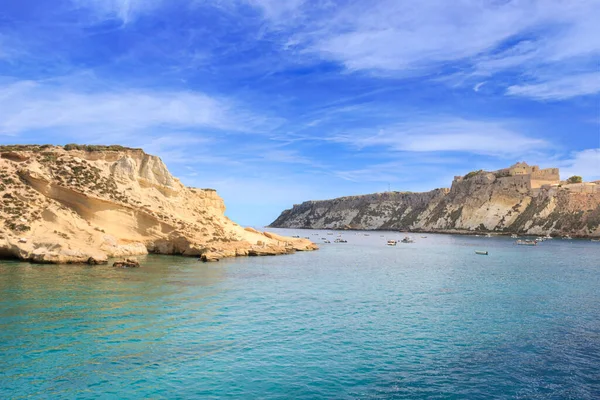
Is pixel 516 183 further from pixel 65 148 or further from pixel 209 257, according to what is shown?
pixel 65 148

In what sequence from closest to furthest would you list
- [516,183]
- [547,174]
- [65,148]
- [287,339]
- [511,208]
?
[287,339] < [65,148] < [511,208] < [516,183] < [547,174]

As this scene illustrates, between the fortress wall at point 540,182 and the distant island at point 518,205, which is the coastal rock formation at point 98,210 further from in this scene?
the fortress wall at point 540,182

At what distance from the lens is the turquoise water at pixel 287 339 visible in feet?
41.5

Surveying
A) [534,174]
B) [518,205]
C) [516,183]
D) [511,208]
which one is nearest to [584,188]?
[534,174]

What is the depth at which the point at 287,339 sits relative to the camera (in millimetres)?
17406

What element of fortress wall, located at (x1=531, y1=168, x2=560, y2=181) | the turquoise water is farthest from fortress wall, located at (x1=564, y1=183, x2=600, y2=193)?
the turquoise water

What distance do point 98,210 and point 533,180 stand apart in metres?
141

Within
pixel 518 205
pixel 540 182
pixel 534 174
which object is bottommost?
pixel 518 205

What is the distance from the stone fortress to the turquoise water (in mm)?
119282

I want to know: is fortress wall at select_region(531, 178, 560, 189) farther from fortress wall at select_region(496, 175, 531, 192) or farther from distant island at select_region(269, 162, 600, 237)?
fortress wall at select_region(496, 175, 531, 192)

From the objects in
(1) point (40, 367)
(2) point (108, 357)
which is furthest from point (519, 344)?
(1) point (40, 367)

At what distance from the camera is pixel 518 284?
34.7m

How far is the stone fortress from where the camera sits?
135375 millimetres

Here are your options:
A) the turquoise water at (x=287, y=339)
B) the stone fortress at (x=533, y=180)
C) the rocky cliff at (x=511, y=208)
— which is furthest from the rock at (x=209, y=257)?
the stone fortress at (x=533, y=180)
